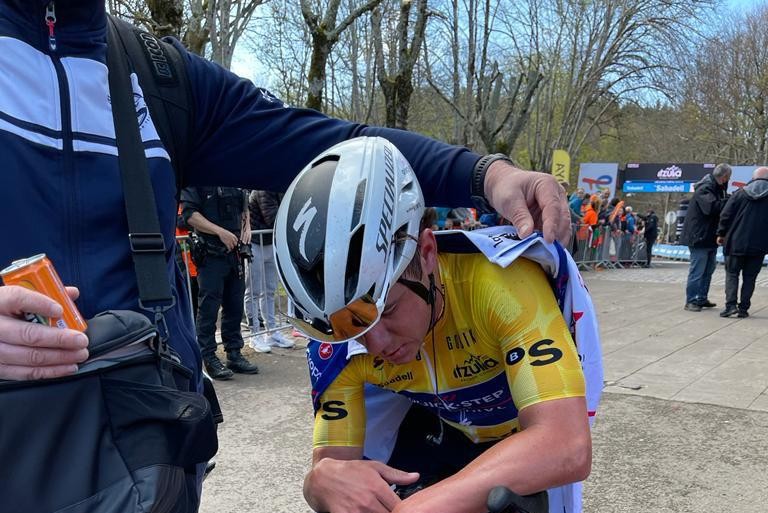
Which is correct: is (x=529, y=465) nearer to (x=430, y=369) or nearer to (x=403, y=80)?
(x=430, y=369)

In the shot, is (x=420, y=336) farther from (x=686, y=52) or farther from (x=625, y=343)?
(x=686, y=52)

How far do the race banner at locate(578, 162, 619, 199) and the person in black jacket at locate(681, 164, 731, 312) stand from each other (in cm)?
2067

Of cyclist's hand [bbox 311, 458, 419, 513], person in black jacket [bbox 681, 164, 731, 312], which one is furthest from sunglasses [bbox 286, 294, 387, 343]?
person in black jacket [bbox 681, 164, 731, 312]

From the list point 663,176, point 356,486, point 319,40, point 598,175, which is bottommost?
point 356,486

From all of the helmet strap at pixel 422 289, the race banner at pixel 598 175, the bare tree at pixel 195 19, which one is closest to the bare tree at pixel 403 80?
the bare tree at pixel 195 19

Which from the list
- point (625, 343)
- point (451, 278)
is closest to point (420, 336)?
point (451, 278)

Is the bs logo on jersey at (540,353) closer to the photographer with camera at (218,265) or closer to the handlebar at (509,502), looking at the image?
the handlebar at (509,502)

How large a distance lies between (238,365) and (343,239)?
16.0 ft

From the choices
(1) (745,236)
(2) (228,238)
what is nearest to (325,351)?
(2) (228,238)

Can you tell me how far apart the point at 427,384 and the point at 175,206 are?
0.86m

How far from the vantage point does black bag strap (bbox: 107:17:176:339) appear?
114cm

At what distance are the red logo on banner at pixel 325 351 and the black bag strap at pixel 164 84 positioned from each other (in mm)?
624

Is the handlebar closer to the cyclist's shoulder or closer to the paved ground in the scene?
the cyclist's shoulder

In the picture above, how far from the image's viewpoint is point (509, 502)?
127cm
